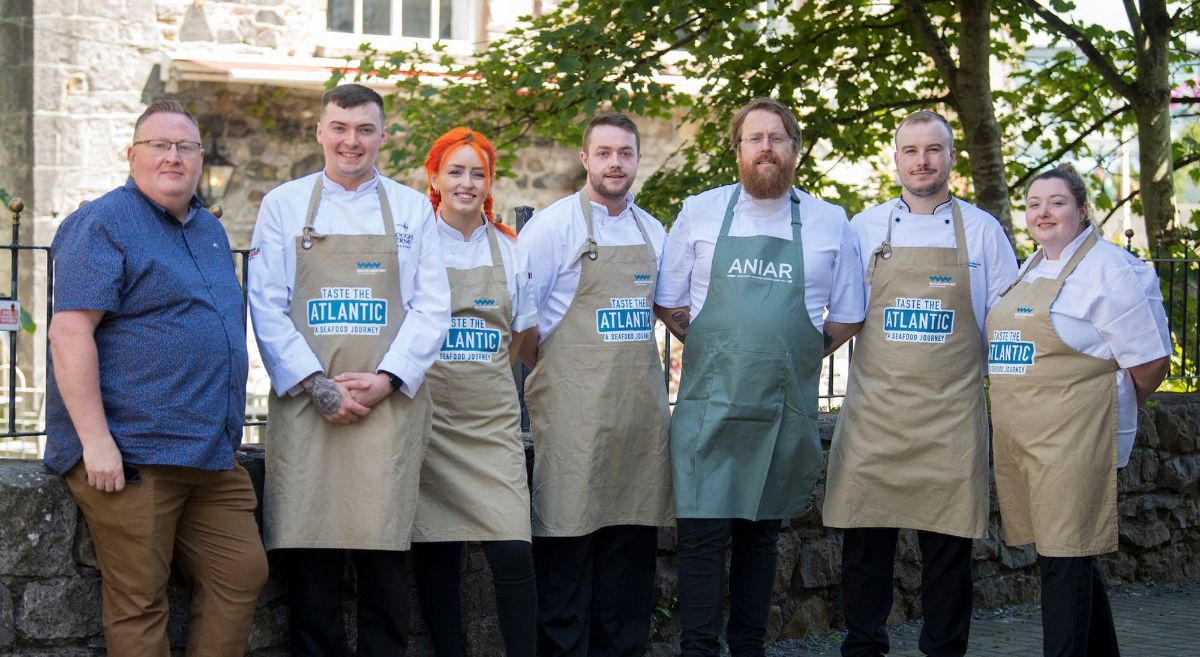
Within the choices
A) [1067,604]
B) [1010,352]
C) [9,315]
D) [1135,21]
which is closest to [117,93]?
[1135,21]

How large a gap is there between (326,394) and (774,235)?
1515 millimetres

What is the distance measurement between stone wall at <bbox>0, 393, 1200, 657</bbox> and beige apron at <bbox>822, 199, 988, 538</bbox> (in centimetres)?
98

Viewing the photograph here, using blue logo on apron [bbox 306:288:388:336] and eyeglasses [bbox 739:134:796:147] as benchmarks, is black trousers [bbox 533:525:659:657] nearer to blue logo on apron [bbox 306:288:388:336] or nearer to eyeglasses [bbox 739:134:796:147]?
blue logo on apron [bbox 306:288:388:336]

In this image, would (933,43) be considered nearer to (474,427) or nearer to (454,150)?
(454,150)

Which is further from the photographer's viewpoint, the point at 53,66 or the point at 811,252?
the point at 53,66

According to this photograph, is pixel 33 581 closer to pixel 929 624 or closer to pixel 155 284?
pixel 155 284

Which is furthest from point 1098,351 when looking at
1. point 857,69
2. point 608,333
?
point 857,69

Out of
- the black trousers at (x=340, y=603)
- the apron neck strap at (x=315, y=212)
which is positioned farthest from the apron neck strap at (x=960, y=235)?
the black trousers at (x=340, y=603)

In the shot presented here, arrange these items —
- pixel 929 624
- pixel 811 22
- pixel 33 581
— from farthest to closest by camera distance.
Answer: pixel 811 22, pixel 929 624, pixel 33 581

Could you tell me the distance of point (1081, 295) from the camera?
4.66 meters

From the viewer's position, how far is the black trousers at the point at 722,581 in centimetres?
461

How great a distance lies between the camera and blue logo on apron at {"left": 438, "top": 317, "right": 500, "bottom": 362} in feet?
14.7

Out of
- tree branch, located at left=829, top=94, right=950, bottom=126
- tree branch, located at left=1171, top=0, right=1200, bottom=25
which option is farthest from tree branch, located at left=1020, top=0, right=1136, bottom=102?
tree branch, located at left=829, top=94, right=950, bottom=126

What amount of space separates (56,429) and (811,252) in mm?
2294
